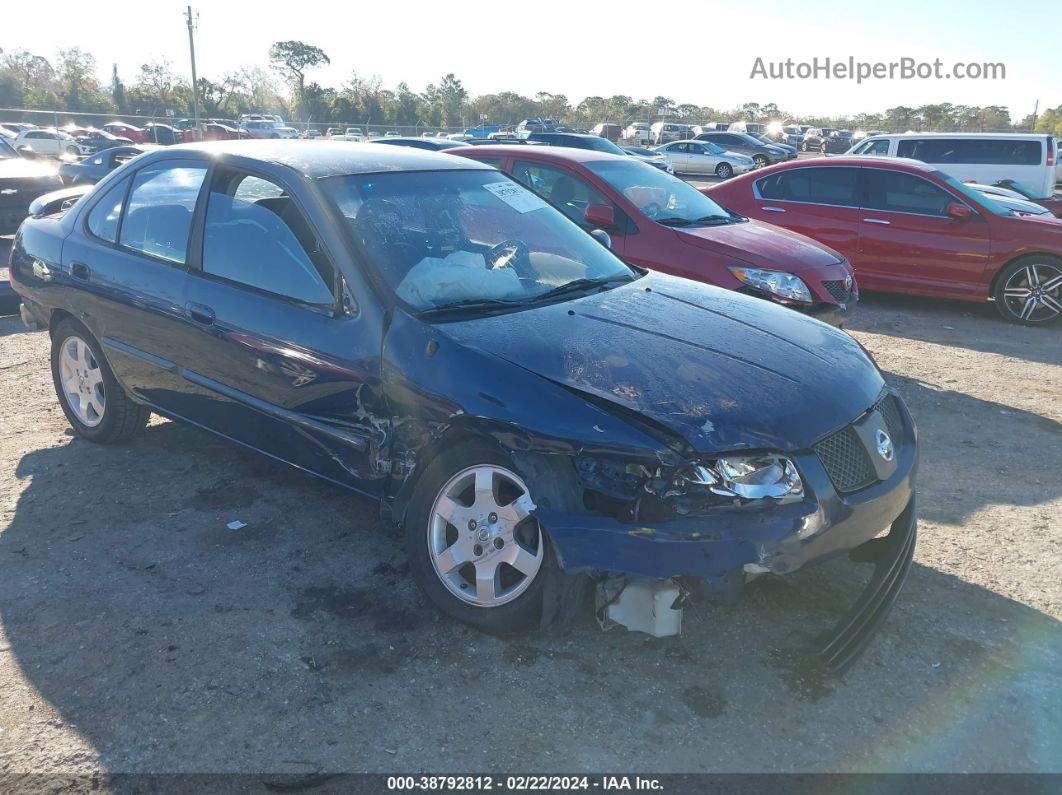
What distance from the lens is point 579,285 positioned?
4012mm

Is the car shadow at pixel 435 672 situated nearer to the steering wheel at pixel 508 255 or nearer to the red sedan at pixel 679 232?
A: the steering wheel at pixel 508 255

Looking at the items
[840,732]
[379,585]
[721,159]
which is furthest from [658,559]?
[721,159]

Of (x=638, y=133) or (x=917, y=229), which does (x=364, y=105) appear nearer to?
(x=638, y=133)

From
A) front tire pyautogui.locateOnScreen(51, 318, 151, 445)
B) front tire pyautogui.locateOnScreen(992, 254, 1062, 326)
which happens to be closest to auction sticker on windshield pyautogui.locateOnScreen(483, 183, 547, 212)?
front tire pyautogui.locateOnScreen(51, 318, 151, 445)

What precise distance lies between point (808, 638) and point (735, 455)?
840 millimetres

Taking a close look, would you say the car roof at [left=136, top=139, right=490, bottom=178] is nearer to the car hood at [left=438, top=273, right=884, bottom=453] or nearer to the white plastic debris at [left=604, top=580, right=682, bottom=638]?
the car hood at [left=438, top=273, right=884, bottom=453]

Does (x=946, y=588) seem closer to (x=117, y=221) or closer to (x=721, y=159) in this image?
(x=117, y=221)

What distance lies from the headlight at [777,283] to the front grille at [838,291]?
0.23 m

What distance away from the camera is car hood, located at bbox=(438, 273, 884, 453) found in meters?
2.89

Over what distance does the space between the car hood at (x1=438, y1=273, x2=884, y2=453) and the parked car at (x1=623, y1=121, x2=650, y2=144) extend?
50.0m

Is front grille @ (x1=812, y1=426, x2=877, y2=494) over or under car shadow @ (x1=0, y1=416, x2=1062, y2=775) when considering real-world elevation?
over

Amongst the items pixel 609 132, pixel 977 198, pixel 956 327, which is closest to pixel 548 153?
pixel 956 327

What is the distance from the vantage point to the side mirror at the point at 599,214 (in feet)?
21.9

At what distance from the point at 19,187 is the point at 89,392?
8.73m
